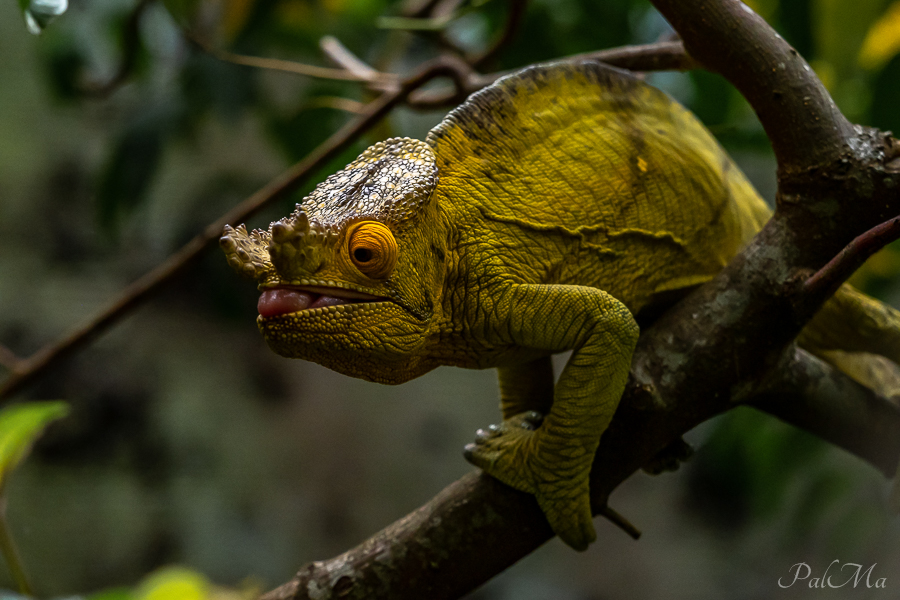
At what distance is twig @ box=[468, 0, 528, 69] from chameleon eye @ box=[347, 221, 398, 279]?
1129 millimetres

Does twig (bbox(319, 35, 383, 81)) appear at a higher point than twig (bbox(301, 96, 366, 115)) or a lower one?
higher

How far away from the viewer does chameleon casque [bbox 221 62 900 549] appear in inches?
41.2

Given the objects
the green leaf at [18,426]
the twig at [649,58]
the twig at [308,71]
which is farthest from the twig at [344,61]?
the green leaf at [18,426]

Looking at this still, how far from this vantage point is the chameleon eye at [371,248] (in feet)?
3.44

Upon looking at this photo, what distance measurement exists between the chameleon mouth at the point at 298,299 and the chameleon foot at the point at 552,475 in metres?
0.42

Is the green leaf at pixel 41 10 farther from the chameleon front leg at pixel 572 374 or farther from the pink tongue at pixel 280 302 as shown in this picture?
the chameleon front leg at pixel 572 374

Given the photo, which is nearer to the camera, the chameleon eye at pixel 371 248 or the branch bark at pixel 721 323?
the chameleon eye at pixel 371 248

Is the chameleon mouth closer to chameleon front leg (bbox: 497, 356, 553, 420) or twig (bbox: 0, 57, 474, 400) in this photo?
chameleon front leg (bbox: 497, 356, 553, 420)

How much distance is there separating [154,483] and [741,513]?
3779 millimetres

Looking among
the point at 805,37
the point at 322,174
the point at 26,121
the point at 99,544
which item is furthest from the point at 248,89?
the point at 99,544

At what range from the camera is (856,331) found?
5.27ft

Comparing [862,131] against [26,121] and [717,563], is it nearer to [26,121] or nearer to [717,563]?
[717,563]

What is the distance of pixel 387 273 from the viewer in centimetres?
108

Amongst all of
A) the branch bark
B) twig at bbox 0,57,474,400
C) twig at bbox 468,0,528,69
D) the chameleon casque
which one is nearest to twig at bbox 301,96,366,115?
twig at bbox 0,57,474,400
